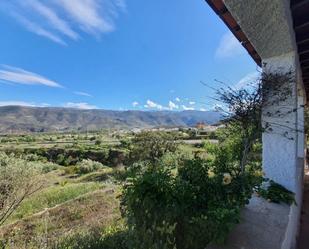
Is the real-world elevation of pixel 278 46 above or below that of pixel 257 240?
above

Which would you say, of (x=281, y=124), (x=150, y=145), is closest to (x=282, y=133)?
(x=281, y=124)

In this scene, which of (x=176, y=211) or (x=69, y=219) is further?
(x=69, y=219)

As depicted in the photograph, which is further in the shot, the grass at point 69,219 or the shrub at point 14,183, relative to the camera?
the shrub at point 14,183

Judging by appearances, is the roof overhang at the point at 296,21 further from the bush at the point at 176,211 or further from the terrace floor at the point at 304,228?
the terrace floor at the point at 304,228

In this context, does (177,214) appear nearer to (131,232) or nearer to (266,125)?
(131,232)

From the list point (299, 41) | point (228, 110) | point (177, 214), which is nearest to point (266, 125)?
point (228, 110)

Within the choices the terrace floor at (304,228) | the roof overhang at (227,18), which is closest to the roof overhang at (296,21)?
the roof overhang at (227,18)

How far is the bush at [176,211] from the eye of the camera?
89.7 inches

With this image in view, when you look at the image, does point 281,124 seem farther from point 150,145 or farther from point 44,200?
point 150,145

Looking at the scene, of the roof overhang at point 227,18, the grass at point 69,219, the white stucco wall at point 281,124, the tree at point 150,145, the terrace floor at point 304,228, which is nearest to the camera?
the roof overhang at point 227,18

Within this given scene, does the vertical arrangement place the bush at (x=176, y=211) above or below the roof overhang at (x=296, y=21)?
below

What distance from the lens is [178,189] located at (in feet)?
8.17

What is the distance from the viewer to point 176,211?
90.8 inches

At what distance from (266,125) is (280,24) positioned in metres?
1.49
